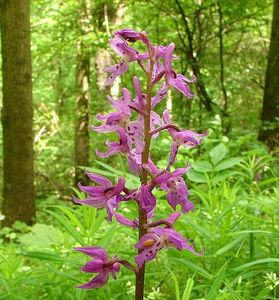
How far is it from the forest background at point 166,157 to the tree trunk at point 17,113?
1cm

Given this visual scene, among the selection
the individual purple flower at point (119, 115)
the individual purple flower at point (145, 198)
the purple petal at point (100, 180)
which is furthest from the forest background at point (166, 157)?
the individual purple flower at point (119, 115)

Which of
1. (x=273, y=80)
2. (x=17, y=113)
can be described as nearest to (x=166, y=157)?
(x=17, y=113)

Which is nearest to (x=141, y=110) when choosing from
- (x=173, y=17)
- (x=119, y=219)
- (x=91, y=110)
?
(x=119, y=219)

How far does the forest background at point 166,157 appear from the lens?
226 centimetres

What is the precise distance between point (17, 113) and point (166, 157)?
7.19 feet

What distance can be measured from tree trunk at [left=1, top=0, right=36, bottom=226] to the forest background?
0.01 meters

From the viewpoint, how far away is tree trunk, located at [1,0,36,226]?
6066 mm

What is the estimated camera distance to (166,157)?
5148 mm

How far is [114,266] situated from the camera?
1.63 m

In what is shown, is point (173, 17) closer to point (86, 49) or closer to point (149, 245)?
point (86, 49)

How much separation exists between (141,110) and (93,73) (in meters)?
14.2

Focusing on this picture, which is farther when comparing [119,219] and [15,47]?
[15,47]

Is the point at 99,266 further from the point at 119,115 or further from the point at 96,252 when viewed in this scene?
the point at 119,115

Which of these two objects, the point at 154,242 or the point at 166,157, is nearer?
the point at 154,242
